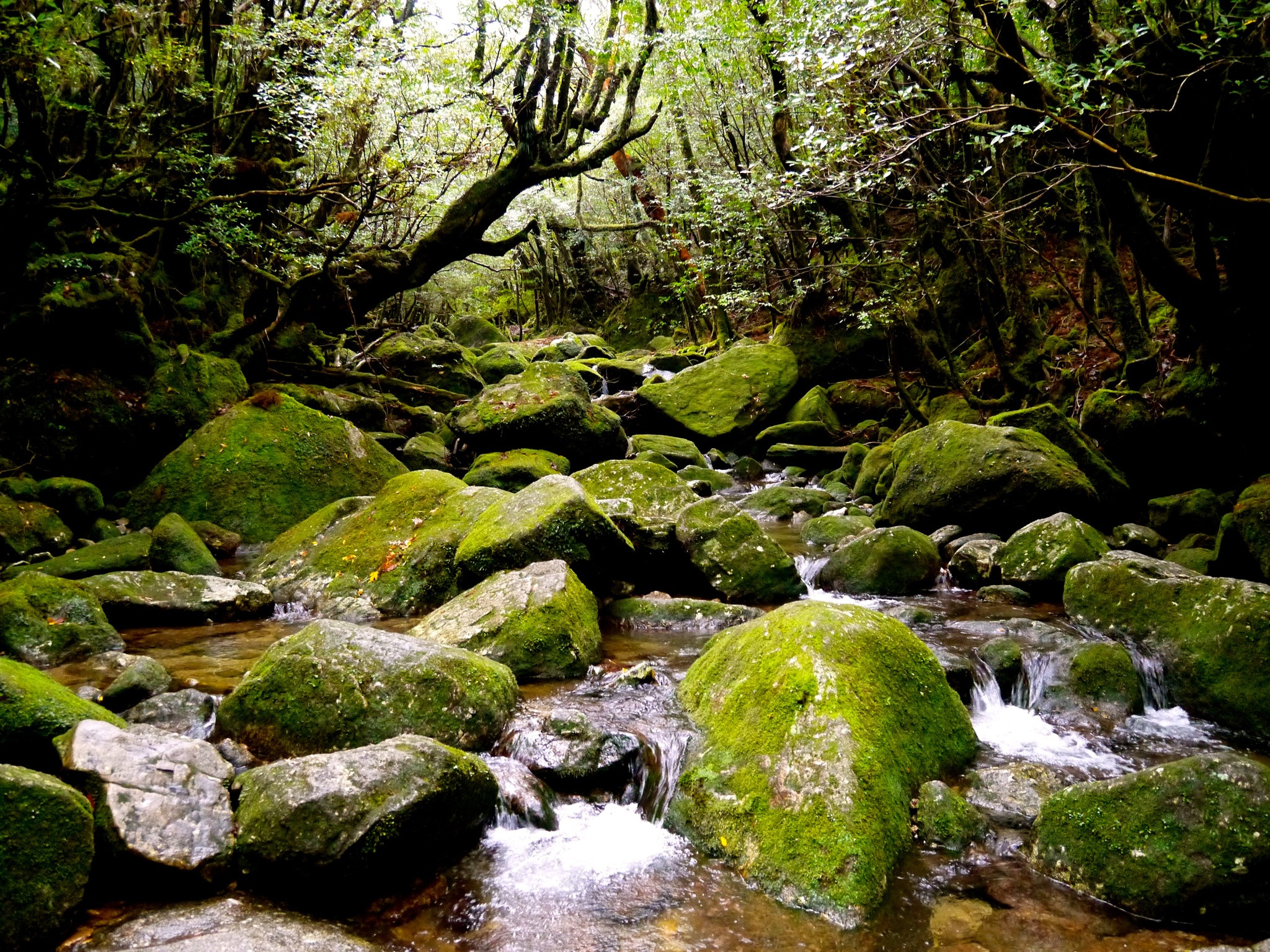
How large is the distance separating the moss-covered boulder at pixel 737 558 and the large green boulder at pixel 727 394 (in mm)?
8227

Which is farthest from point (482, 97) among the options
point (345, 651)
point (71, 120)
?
point (345, 651)

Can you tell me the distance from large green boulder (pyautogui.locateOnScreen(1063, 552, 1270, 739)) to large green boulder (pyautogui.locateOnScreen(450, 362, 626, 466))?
7803 mm

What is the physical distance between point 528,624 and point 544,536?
4.17ft

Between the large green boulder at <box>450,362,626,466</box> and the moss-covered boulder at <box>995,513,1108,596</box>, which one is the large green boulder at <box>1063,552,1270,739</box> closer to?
the moss-covered boulder at <box>995,513,1108,596</box>

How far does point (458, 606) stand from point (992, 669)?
4.28 metres

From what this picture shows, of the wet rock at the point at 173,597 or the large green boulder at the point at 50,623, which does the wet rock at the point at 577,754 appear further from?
the wet rock at the point at 173,597

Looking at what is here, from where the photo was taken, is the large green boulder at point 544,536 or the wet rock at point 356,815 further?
the large green boulder at point 544,536

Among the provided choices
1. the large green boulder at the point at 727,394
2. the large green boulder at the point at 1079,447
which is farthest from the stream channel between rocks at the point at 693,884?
the large green boulder at the point at 727,394

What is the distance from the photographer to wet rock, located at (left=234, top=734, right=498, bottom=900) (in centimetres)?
321

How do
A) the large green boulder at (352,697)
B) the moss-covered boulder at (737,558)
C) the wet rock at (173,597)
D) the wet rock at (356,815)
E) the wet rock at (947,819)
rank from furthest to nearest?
the moss-covered boulder at (737,558) < the wet rock at (173,597) < the large green boulder at (352,697) < the wet rock at (947,819) < the wet rock at (356,815)

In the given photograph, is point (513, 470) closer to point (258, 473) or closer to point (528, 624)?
point (258, 473)

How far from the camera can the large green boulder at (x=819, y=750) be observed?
3363mm

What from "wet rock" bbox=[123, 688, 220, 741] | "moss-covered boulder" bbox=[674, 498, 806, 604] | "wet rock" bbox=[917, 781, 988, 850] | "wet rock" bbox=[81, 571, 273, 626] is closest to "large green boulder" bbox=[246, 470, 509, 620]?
"wet rock" bbox=[81, 571, 273, 626]

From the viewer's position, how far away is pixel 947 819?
3689 millimetres
